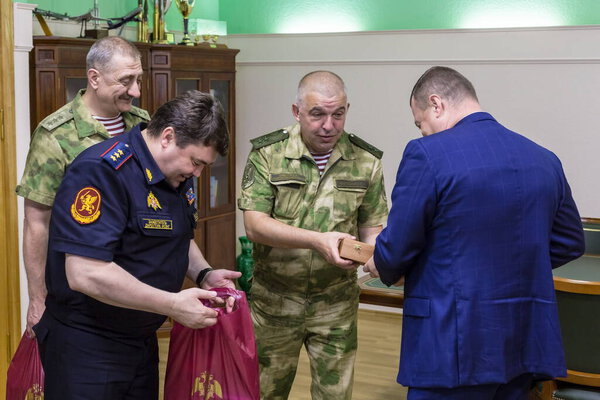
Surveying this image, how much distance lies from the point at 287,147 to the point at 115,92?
0.65 m

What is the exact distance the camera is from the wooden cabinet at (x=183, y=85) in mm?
4316

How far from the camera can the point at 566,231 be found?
235cm

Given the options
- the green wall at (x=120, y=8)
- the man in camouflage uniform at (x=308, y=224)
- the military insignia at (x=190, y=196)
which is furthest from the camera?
the green wall at (x=120, y=8)

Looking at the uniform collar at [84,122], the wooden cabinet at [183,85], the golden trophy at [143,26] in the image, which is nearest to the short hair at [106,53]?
the uniform collar at [84,122]

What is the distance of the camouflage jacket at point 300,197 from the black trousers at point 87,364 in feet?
2.37

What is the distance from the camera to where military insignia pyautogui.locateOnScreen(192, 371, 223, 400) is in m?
2.41

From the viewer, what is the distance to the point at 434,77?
2320 mm

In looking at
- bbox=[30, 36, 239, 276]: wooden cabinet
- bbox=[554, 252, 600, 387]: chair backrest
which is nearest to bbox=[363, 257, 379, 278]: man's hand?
bbox=[554, 252, 600, 387]: chair backrest

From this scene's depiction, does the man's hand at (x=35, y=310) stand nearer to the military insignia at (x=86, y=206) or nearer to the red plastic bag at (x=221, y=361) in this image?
the red plastic bag at (x=221, y=361)

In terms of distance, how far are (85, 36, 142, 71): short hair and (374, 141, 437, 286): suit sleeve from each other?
50.9 inches

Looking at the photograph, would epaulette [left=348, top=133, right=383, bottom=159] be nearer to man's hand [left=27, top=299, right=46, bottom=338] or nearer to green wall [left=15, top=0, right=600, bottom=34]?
man's hand [left=27, top=299, right=46, bottom=338]

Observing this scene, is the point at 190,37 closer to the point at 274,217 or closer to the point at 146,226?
the point at 274,217

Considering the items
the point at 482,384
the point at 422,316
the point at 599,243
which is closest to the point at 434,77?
the point at 422,316

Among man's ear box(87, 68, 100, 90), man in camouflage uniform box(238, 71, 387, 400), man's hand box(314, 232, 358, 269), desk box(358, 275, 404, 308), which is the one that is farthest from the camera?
→ desk box(358, 275, 404, 308)
